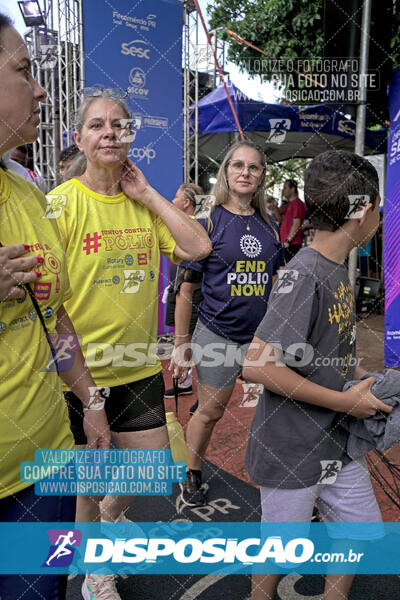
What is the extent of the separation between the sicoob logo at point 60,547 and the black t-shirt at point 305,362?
1.89 feet

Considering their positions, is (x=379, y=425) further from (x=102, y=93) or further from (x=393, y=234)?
(x=393, y=234)

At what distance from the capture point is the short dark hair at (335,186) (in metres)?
1.48

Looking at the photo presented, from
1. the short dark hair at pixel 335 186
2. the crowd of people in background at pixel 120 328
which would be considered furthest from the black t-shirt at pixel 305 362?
the short dark hair at pixel 335 186

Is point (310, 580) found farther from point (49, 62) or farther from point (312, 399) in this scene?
point (49, 62)

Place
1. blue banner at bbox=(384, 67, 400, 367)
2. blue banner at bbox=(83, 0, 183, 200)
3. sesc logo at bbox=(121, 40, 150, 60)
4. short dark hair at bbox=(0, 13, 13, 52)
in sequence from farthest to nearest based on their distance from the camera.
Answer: sesc logo at bbox=(121, 40, 150, 60) < blue banner at bbox=(83, 0, 183, 200) < blue banner at bbox=(384, 67, 400, 367) < short dark hair at bbox=(0, 13, 13, 52)

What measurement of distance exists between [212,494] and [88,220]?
69.0 inches

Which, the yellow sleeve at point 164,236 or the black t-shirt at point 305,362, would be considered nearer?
the black t-shirt at point 305,362

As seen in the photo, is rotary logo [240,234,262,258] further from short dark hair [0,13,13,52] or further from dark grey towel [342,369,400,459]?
short dark hair [0,13,13,52]

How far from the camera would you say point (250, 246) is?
2.58m

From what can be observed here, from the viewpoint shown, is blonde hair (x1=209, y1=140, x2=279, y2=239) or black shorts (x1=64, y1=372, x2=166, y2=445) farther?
blonde hair (x1=209, y1=140, x2=279, y2=239)

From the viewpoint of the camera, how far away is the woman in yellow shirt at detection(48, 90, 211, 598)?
1775mm

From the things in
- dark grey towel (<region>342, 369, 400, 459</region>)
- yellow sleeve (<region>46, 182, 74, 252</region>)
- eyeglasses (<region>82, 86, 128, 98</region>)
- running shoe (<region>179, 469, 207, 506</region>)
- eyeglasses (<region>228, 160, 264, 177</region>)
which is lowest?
running shoe (<region>179, 469, 207, 506</region>)

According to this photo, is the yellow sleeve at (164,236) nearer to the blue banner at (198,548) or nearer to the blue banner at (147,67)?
the blue banner at (198,548)

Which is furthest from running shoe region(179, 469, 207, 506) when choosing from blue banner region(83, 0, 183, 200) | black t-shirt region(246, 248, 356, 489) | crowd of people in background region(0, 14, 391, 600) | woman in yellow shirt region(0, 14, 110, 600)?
blue banner region(83, 0, 183, 200)
